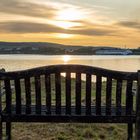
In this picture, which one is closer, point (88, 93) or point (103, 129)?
point (88, 93)

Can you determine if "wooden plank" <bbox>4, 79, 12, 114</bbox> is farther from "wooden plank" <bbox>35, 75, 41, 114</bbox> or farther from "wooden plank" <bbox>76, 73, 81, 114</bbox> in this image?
"wooden plank" <bbox>76, 73, 81, 114</bbox>

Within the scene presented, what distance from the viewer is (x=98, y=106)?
5.79 metres

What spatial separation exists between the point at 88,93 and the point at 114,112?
49 cm

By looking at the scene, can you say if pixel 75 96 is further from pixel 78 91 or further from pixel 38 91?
pixel 38 91

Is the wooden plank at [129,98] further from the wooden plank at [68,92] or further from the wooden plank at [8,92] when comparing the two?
the wooden plank at [8,92]

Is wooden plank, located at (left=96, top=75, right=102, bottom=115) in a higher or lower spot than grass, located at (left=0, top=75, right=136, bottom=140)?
higher

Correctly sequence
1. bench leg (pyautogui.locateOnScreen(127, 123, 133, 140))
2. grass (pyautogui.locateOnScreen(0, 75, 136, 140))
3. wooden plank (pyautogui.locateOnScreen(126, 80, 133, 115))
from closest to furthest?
1. wooden plank (pyautogui.locateOnScreen(126, 80, 133, 115))
2. bench leg (pyautogui.locateOnScreen(127, 123, 133, 140))
3. grass (pyautogui.locateOnScreen(0, 75, 136, 140))

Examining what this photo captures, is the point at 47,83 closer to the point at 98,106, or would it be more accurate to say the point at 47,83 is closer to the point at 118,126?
the point at 98,106

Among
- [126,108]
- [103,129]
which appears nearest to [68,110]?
[126,108]

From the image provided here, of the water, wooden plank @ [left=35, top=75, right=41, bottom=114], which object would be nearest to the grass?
wooden plank @ [left=35, top=75, right=41, bottom=114]

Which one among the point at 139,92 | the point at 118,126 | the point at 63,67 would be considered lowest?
the point at 118,126

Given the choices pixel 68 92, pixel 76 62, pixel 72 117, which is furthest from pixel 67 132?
pixel 76 62

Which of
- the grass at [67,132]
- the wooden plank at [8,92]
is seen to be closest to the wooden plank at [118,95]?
the grass at [67,132]

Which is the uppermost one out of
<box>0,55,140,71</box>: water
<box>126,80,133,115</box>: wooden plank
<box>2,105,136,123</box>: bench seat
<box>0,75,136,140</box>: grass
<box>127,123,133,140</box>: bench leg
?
<box>126,80,133,115</box>: wooden plank
